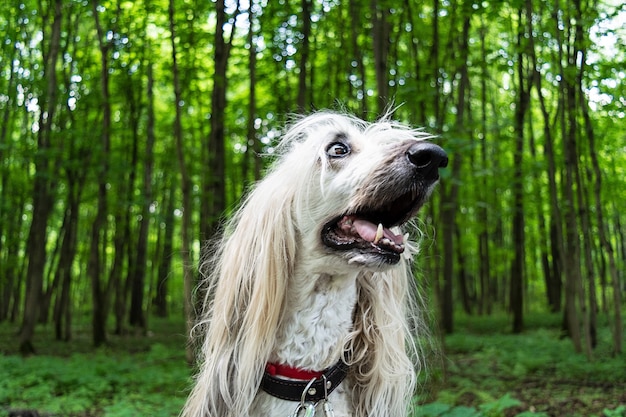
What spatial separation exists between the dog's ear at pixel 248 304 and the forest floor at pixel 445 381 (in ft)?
7.24

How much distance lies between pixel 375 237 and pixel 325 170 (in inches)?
12.2

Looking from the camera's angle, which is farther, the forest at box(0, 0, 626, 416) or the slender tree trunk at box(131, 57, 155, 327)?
the slender tree trunk at box(131, 57, 155, 327)

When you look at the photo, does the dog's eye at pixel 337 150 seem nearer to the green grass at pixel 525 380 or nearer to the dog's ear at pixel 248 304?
the dog's ear at pixel 248 304

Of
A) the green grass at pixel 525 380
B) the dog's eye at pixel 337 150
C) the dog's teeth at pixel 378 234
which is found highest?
the dog's eye at pixel 337 150

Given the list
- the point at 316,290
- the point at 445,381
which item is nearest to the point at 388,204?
the point at 316,290

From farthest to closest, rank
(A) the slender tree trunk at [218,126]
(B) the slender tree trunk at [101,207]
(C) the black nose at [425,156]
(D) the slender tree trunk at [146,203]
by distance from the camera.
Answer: (D) the slender tree trunk at [146,203]
(B) the slender tree trunk at [101,207]
(A) the slender tree trunk at [218,126]
(C) the black nose at [425,156]

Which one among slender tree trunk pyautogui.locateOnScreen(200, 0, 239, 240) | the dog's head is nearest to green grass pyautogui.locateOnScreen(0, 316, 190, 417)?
slender tree trunk pyautogui.locateOnScreen(200, 0, 239, 240)

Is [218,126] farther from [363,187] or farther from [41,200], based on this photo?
[363,187]

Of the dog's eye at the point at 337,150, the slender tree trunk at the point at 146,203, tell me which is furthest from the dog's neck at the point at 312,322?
the slender tree trunk at the point at 146,203

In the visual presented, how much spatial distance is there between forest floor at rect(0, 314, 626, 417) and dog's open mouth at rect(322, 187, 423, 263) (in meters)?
2.29

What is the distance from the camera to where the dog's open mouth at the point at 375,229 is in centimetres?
193

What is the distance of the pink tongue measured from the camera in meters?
1.96

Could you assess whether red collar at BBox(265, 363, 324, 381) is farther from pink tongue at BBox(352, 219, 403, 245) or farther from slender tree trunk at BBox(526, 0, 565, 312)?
slender tree trunk at BBox(526, 0, 565, 312)

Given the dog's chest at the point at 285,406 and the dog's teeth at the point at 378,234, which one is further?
the dog's chest at the point at 285,406
